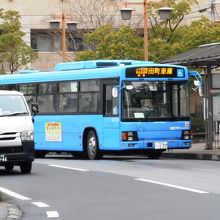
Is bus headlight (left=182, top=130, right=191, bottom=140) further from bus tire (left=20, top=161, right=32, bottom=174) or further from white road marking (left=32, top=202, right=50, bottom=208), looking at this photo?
white road marking (left=32, top=202, right=50, bottom=208)

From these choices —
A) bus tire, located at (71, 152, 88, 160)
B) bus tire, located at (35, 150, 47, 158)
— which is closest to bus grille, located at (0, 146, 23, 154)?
bus tire, located at (71, 152, 88, 160)

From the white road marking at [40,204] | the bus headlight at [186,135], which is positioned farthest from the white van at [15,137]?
the bus headlight at [186,135]

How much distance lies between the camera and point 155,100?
2389 cm

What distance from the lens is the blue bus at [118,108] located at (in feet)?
76.9

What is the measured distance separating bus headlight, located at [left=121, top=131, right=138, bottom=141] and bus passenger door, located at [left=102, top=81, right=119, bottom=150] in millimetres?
201

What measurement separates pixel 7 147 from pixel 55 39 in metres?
38.6

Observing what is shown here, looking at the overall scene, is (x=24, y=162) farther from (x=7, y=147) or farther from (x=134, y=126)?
(x=134, y=126)

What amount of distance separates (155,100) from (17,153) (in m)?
7.33

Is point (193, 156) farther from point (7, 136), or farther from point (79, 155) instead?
point (7, 136)

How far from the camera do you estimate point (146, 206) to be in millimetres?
12312

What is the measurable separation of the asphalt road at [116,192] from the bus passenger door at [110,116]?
2641 millimetres

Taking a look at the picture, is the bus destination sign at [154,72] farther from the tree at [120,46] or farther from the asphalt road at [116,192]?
the tree at [120,46]

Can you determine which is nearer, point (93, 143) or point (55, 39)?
point (93, 143)


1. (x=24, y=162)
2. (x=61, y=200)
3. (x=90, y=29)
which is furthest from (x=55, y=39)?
(x=61, y=200)
